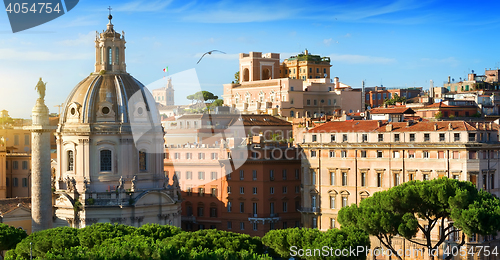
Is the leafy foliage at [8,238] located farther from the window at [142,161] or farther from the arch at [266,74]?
the arch at [266,74]

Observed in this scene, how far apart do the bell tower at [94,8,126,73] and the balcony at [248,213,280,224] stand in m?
19.9

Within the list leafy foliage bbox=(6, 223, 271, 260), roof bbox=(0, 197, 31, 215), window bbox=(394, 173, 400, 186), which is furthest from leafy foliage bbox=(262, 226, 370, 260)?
roof bbox=(0, 197, 31, 215)

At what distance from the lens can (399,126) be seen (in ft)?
254

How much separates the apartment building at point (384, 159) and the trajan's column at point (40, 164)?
2618 centimetres

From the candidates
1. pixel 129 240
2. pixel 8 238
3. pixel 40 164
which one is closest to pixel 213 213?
pixel 40 164

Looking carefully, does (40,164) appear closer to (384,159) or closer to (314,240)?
(314,240)

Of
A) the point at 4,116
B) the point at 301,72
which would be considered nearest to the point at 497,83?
the point at 301,72

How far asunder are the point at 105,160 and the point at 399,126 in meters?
25.7

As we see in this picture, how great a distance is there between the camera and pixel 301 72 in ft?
419

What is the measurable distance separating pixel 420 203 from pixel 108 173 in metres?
27.4

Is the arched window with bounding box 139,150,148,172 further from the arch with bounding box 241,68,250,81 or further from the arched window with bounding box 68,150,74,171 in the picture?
the arch with bounding box 241,68,250,81

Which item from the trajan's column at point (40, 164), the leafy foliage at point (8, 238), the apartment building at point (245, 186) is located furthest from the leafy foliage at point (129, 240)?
the apartment building at point (245, 186)

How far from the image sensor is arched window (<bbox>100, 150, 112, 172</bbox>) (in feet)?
245

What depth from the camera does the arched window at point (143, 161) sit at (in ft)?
251
